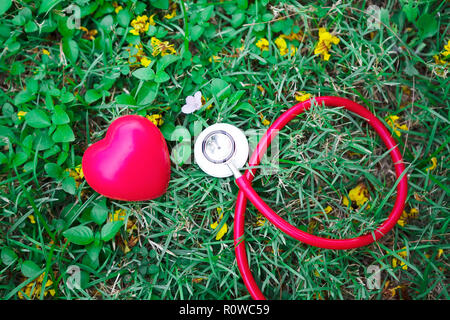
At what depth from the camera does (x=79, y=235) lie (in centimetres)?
173

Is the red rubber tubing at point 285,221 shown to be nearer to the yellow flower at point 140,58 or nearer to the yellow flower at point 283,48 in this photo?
the yellow flower at point 283,48

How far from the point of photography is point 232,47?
1889mm

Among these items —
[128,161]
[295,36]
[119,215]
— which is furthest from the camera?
[295,36]

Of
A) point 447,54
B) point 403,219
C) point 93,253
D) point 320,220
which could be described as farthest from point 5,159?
point 447,54

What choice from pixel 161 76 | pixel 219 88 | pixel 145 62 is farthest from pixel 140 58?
pixel 219 88

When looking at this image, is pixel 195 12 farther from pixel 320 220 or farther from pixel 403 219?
pixel 403 219

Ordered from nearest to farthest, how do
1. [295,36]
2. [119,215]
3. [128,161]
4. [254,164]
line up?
[128,161]
[254,164]
[119,215]
[295,36]

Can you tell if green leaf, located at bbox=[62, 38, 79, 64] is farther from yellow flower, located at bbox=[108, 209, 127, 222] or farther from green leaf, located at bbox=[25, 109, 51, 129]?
yellow flower, located at bbox=[108, 209, 127, 222]

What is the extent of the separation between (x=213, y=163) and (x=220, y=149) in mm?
67

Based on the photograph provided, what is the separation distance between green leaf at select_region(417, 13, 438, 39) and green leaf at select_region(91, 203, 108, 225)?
1.62 meters

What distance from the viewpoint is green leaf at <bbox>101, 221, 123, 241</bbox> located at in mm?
1731

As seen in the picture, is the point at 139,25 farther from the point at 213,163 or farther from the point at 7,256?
the point at 7,256

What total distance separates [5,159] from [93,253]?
56cm

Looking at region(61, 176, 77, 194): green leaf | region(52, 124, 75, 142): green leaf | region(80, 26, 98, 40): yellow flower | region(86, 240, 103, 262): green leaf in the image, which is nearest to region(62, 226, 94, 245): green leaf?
region(86, 240, 103, 262): green leaf
